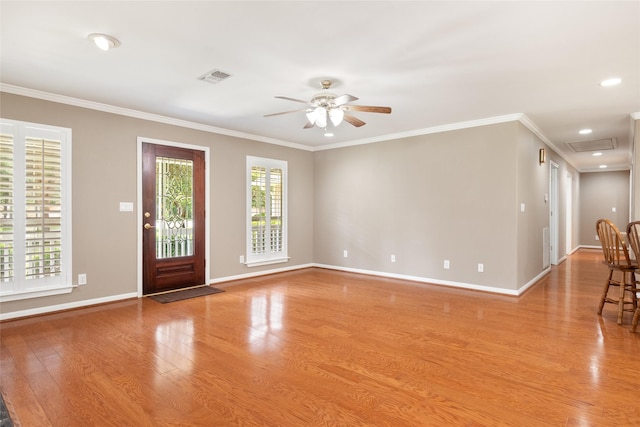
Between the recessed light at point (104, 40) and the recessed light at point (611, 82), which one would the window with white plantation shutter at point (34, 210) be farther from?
the recessed light at point (611, 82)

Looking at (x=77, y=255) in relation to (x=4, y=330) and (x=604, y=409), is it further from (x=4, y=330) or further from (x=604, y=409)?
(x=604, y=409)

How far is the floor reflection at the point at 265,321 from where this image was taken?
3.02m

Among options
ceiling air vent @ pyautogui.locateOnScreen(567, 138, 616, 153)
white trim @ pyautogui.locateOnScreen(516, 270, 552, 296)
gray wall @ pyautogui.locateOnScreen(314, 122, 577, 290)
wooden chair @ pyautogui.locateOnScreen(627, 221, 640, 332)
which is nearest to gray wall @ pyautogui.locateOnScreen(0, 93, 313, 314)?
gray wall @ pyautogui.locateOnScreen(314, 122, 577, 290)

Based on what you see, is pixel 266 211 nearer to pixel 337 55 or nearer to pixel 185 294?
pixel 185 294

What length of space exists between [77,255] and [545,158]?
280 inches

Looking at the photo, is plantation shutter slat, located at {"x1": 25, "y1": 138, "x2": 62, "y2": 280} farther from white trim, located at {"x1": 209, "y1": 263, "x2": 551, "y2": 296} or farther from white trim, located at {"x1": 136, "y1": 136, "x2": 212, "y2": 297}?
white trim, located at {"x1": 209, "y1": 263, "x2": 551, "y2": 296}

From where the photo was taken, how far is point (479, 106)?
14.1 ft

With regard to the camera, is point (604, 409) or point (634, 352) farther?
point (634, 352)

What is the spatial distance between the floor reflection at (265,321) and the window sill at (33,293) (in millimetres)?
2124

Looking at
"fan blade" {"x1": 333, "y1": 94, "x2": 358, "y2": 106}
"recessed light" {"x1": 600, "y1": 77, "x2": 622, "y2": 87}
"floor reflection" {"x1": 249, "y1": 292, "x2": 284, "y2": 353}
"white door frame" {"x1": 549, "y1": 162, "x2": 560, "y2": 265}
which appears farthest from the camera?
"white door frame" {"x1": 549, "y1": 162, "x2": 560, "y2": 265}

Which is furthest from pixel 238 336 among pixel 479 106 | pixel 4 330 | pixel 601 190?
pixel 601 190

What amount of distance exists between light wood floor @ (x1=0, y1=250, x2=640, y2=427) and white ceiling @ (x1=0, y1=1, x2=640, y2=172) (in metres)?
2.41

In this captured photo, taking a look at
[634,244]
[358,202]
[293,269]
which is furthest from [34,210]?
[634,244]

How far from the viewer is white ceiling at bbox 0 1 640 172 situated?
2266 mm
